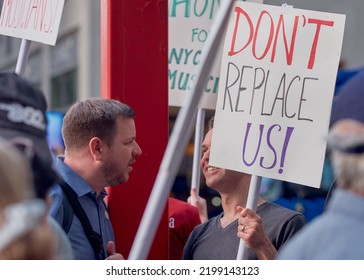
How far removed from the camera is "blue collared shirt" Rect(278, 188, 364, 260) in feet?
6.02

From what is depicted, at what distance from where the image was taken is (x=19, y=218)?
1728 mm

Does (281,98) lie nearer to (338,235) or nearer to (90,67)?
(338,235)

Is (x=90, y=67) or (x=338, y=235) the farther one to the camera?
(x=90, y=67)

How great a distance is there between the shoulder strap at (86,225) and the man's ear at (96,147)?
0.26 metres

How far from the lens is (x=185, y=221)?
4.16 metres

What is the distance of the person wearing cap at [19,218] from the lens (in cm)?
172

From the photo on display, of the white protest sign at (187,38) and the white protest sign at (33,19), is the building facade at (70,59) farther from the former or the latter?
Result: the white protest sign at (33,19)

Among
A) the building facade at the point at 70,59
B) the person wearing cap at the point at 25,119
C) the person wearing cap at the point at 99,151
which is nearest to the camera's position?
the person wearing cap at the point at 25,119

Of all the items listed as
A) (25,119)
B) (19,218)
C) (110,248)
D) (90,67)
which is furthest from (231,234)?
(90,67)

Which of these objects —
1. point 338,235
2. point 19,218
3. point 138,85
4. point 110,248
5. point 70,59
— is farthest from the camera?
point 70,59

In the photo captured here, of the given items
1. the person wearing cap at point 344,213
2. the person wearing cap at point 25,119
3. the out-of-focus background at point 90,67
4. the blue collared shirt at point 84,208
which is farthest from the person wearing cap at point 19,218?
the out-of-focus background at point 90,67

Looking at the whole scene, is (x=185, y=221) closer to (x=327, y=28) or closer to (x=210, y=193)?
(x=327, y=28)

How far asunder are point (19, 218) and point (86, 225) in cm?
159

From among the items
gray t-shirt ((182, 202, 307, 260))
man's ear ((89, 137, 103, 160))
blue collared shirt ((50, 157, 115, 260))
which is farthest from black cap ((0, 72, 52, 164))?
gray t-shirt ((182, 202, 307, 260))
